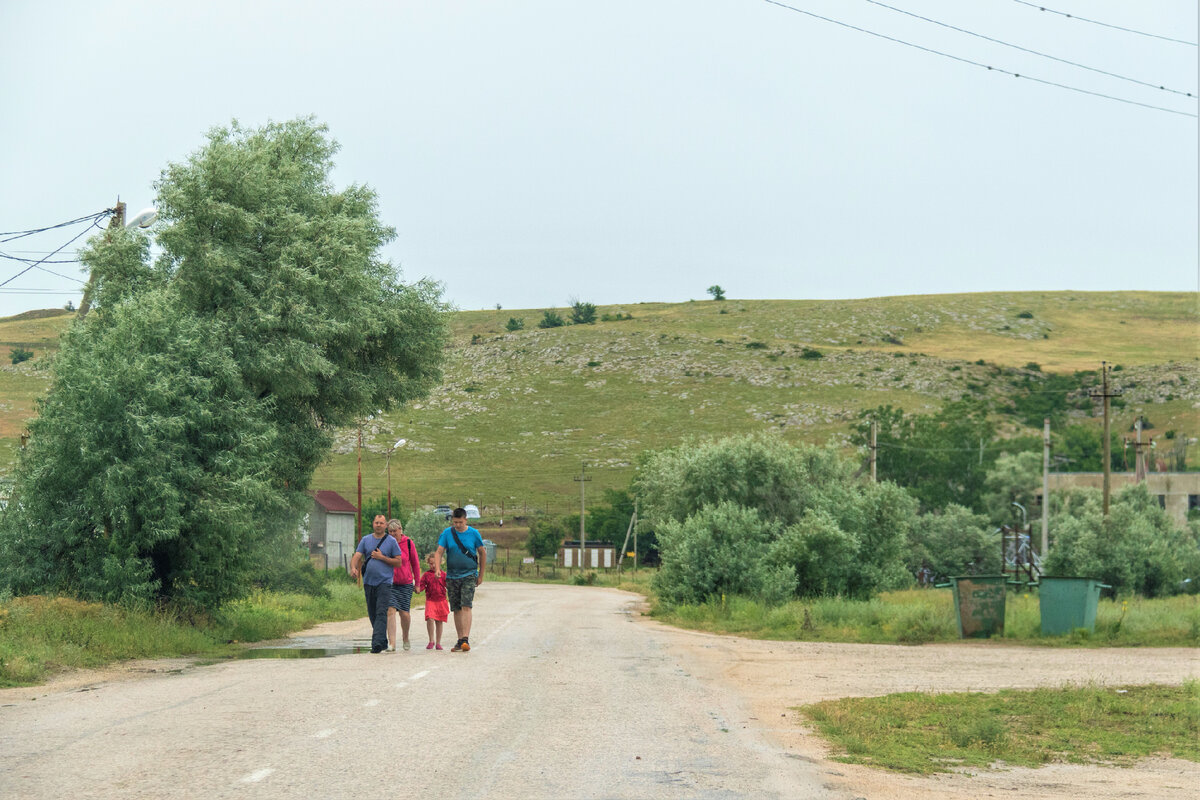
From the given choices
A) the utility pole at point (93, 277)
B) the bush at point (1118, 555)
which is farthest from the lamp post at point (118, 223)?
the bush at point (1118, 555)

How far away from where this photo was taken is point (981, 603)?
25.2m

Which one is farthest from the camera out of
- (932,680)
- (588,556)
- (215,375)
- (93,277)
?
(588,556)

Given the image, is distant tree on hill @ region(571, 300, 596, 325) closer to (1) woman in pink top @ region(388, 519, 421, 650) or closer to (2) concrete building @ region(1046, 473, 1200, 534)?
(2) concrete building @ region(1046, 473, 1200, 534)

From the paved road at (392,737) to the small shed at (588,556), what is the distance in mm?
83761

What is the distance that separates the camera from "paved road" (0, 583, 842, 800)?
7535 millimetres

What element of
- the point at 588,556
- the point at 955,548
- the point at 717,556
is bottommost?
the point at 588,556

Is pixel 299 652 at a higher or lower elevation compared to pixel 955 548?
higher

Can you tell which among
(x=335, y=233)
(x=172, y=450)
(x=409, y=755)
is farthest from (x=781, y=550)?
(x=409, y=755)

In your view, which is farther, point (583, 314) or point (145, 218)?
point (583, 314)

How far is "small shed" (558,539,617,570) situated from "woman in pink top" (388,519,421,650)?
79.8m

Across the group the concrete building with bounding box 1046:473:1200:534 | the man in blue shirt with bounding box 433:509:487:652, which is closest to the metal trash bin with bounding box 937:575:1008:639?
the man in blue shirt with bounding box 433:509:487:652


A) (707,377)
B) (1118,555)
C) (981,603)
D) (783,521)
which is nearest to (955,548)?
(1118,555)

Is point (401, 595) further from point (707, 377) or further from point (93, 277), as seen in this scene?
point (707, 377)

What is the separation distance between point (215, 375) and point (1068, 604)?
17449mm
